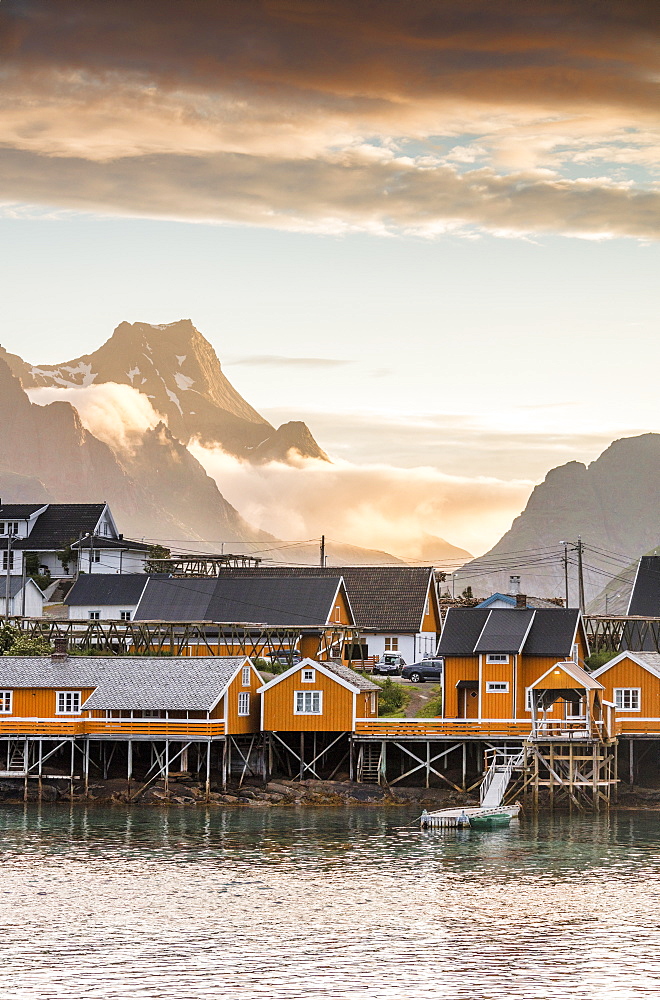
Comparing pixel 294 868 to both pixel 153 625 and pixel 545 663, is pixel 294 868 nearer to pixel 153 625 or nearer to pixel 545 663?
pixel 545 663

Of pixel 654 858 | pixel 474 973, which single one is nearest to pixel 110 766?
pixel 654 858

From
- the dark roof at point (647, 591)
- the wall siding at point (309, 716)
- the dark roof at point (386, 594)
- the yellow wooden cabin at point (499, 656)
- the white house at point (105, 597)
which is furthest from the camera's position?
the white house at point (105, 597)

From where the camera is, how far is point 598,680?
Answer: 6869cm

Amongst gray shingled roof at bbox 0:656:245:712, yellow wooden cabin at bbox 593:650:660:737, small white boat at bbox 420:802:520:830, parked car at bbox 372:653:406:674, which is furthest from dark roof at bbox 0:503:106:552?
small white boat at bbox 420:802:520:830

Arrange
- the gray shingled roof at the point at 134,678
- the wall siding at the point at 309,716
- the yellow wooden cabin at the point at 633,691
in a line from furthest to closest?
the wall siding at the point at 309,716 < the yellow wooden cabin at the point at 633,691 < the gray shingled roof at the point at 134,678

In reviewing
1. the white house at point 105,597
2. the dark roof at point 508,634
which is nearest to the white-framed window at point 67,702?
the dark roof at point 508,634

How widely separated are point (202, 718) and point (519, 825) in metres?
16.4

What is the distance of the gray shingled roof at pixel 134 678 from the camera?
6750cm

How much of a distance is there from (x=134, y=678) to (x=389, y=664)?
945 inches

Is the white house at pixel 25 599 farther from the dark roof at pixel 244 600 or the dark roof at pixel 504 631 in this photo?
the dark roof at pixel 504 631

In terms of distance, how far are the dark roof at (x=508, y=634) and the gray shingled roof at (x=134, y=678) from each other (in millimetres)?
10913

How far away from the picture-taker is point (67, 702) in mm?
69562

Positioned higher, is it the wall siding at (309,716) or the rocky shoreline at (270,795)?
the wall siding at (309,716)

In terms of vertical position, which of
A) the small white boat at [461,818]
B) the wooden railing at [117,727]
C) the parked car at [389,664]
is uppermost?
the parked car at [389,664]
